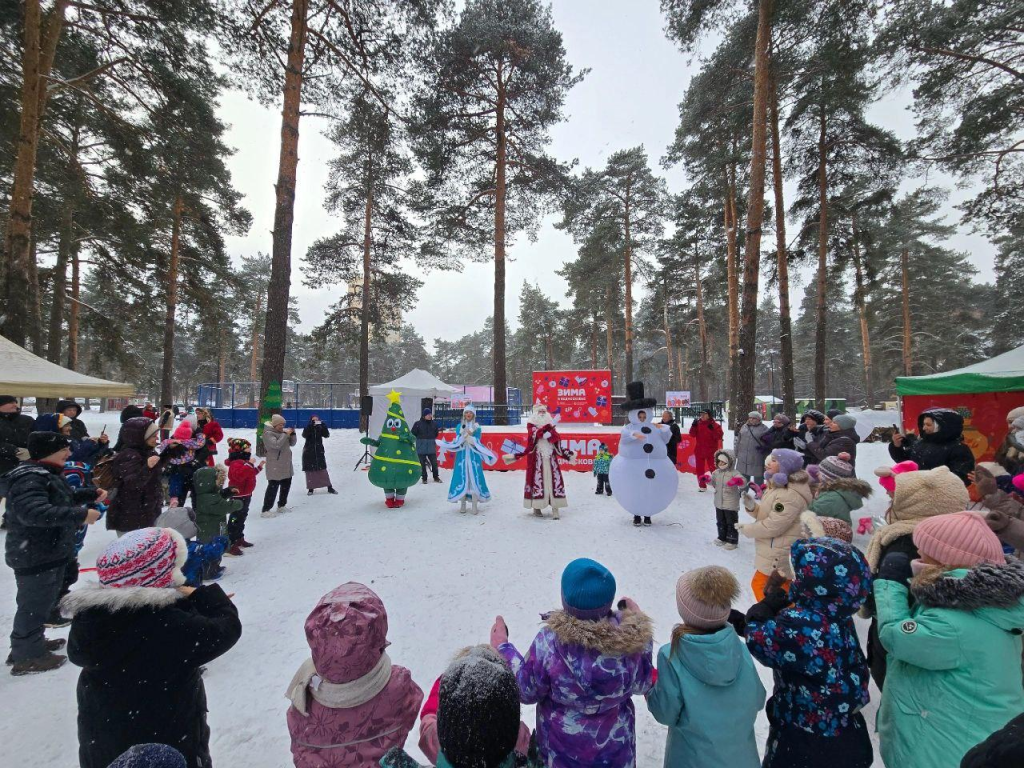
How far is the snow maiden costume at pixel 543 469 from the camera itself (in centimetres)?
708

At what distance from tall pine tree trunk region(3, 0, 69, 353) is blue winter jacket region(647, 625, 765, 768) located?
12800mm

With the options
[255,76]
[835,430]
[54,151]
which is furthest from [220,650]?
[54,151]

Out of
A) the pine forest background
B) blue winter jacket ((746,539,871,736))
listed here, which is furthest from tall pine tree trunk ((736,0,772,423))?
blue winter jacket ((746,539,871,736))

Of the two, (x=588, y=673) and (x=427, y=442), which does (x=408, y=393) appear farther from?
(x=588, y=673)

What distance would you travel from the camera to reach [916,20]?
9.13m

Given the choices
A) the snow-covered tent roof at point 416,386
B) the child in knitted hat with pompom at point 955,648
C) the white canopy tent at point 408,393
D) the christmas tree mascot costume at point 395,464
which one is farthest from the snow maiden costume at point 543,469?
the snow-covered tent roof at point 416,386

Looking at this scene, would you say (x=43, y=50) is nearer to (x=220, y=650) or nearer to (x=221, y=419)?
(x=220, y=650)

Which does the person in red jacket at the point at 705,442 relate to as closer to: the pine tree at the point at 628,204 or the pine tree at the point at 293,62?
the pine tree at the point at 293,62

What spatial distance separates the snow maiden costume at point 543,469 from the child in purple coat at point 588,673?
206 inches

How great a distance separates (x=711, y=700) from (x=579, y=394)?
1855cm

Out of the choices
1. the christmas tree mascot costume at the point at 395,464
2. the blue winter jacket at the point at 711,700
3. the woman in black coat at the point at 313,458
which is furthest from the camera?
the woman in black coat at the point at 313,458

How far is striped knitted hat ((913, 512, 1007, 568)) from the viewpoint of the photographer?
1.89 m

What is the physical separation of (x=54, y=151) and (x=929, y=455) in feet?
57.5

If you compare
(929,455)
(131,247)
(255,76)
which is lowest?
(929,455)
